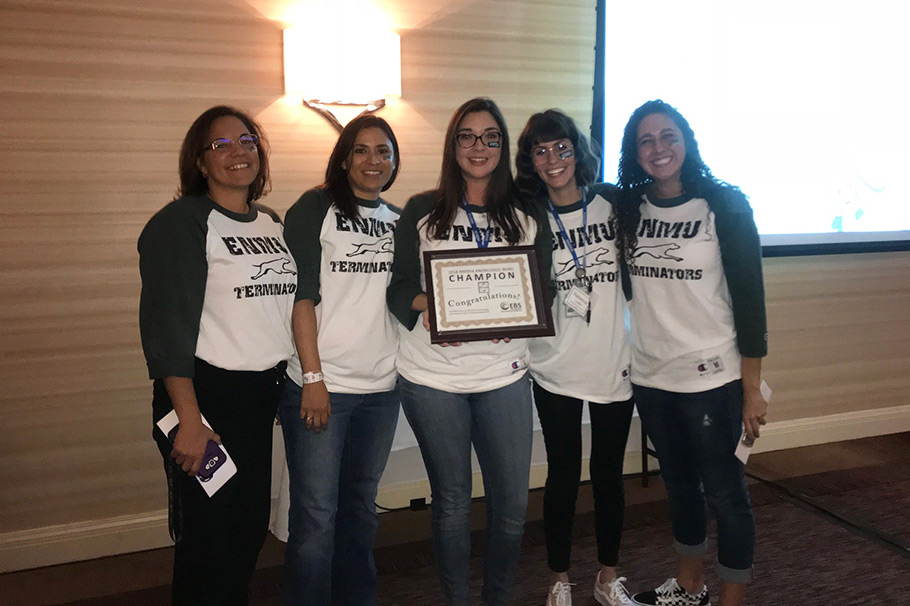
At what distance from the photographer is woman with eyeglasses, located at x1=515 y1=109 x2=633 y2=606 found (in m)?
1.94

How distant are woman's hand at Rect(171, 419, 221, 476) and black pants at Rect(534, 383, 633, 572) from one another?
964mm

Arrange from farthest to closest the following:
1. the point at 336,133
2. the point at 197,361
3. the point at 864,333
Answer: the point at 864,333 < the point at 336,133 < the point at 197,361

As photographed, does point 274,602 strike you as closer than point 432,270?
No

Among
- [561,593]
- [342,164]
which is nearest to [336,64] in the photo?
[342,164]

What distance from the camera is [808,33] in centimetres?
345

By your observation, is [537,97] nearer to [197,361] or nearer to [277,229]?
[277,229]

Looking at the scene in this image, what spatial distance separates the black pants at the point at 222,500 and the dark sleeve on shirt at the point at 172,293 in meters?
0.08

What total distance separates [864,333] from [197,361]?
12.5 feet

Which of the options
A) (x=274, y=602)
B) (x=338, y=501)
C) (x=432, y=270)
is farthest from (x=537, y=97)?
(x=274, y=602)

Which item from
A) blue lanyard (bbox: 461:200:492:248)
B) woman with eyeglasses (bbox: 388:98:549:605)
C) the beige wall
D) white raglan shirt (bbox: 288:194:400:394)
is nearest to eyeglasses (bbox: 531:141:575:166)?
woman with eyeglasses (bbox: 388:98:549:605)

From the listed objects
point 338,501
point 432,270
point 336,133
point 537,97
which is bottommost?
point 338,501

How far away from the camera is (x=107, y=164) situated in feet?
8.14

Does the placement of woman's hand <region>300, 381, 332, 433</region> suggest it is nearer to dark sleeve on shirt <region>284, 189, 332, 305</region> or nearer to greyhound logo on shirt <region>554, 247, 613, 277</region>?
dark sleeve on shirt <region>284, 189, 332, 305</region>

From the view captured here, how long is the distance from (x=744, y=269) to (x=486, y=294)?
2.38 feet
